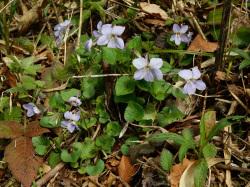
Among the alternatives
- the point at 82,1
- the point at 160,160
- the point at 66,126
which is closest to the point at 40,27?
the point at 82,1

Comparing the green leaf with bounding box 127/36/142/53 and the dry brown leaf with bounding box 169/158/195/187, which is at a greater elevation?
the green leaf with bounding box 127/36/142/53

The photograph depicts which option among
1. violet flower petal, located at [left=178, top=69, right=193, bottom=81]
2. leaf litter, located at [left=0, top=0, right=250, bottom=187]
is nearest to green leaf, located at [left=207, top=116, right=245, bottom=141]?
leaf litter, located at [left=0, top=0, right=250, bottom=187]

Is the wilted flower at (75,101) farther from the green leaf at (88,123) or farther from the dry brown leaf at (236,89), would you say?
the dry brown leaf at (236,89)

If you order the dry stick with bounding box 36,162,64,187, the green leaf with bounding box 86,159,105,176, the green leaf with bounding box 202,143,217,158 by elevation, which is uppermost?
the green leaf with bounding box 202,143,217,158

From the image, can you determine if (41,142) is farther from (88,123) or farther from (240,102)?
(240,102)

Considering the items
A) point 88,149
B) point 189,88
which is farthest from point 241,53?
point 88,149

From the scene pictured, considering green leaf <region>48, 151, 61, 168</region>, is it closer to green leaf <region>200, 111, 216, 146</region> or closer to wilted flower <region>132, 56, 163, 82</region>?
wilted flower <region>132, 56, 163, 82</region>

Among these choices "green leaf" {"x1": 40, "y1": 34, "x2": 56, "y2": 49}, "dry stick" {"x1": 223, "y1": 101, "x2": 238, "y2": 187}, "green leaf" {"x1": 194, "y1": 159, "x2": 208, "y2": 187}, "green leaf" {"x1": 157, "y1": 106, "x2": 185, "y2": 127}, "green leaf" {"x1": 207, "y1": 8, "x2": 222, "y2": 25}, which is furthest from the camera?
"green leaf" {"x1": 40, "y1": 34, "x2": 56, "y2": 49}
